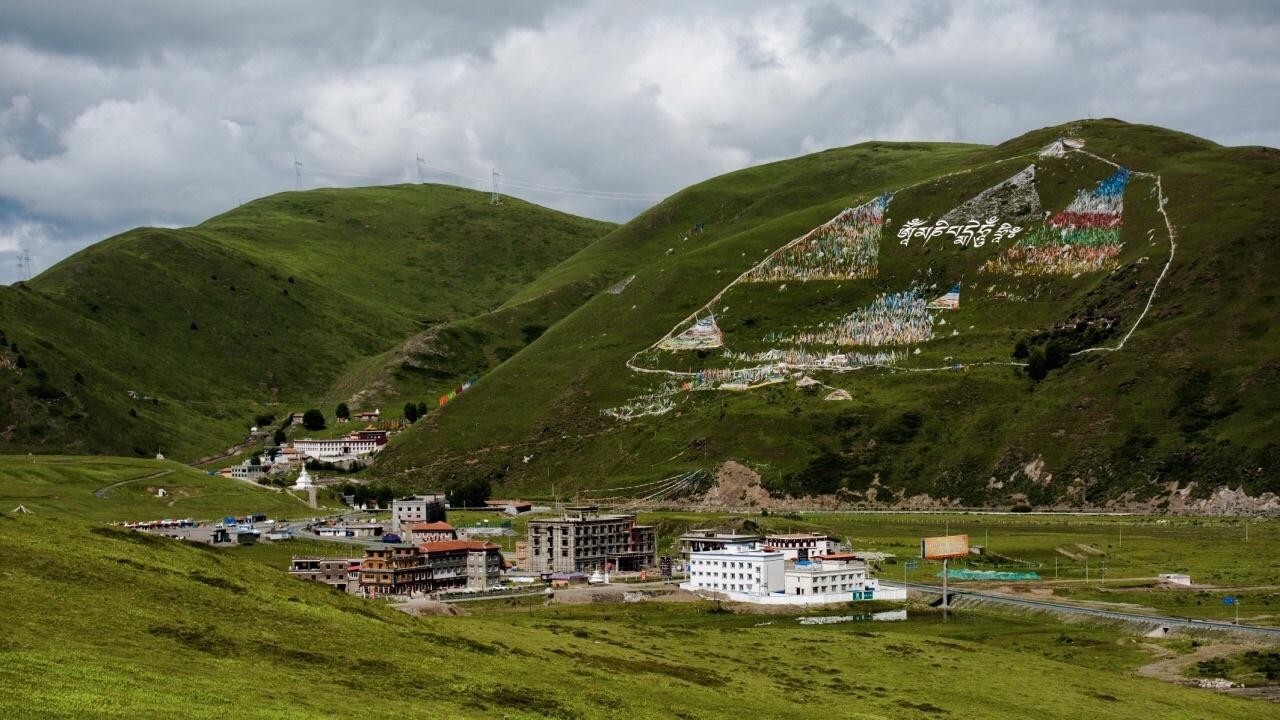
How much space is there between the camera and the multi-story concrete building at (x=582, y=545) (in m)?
145

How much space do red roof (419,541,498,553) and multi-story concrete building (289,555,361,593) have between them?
20.7ft

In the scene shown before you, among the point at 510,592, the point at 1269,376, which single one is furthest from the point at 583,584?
the point at 1269,376

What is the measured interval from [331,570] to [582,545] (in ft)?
95.4

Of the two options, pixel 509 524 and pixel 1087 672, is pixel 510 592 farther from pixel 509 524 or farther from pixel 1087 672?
pixel 509 524

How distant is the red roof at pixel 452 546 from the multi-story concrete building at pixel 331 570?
632 centimetres

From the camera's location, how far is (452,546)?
13312 centimetres

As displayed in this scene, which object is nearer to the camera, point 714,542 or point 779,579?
point 779,579

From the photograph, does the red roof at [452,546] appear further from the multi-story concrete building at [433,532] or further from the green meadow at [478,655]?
the green meadow at [478,655]

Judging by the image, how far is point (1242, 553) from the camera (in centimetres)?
14112

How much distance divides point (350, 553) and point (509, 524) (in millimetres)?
40790

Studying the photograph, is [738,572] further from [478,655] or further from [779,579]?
[478,655]

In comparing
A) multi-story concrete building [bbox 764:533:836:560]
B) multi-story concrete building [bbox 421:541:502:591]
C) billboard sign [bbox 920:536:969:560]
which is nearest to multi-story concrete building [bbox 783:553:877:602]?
billboard sign [bbox 920:536:969:560]

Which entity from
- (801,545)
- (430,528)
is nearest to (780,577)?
(801,545)

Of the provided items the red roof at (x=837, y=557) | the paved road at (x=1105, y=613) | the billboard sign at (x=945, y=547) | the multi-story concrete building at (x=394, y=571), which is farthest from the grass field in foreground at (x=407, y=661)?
the billboard sign at (x=945, y=547)
